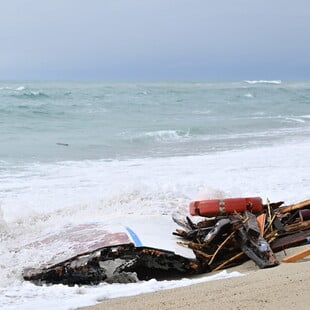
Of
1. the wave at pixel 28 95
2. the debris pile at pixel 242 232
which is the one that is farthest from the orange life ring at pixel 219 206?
the wave at pixel 28 95

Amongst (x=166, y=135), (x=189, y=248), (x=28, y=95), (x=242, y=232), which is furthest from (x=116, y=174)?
(x=28, y=95)

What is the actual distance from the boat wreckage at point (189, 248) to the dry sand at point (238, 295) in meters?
0.91

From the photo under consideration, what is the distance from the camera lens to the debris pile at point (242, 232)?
538 centimetres

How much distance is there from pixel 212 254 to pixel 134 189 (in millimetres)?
3206

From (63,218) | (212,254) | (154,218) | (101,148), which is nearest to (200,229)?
(212,254)

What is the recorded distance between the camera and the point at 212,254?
548 centimetres

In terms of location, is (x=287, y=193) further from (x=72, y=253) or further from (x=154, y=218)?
(x=72, y=253)

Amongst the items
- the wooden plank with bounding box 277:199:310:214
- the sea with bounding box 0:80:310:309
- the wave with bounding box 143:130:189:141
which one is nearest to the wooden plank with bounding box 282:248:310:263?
the sea with bounding box 0:80:310:309

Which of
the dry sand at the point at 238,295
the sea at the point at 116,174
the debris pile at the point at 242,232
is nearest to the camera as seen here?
the dry sand at the point at 238,295

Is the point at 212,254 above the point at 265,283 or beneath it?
beneath

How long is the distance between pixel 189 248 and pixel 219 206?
0.93 metres

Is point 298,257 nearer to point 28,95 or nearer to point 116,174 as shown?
point 116,174

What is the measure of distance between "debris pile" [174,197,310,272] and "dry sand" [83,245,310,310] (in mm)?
912

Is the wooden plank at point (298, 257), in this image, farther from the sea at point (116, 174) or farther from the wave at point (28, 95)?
the wave at point (28, 95)
